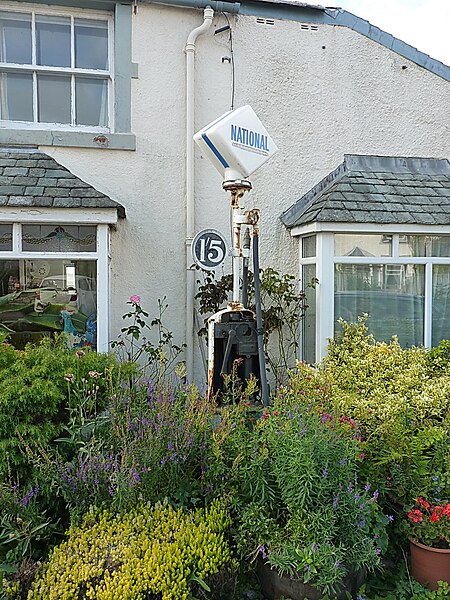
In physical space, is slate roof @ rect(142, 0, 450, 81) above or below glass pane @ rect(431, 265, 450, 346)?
above

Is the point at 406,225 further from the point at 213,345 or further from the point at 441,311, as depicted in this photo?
the point at 213,345

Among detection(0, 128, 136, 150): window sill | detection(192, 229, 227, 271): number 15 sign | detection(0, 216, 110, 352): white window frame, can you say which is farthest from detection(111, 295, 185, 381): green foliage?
detection(0, 128, 136, 150): window sill

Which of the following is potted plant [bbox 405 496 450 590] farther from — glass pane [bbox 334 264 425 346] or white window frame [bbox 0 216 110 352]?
white window frame [bbox 0 216 110 352]

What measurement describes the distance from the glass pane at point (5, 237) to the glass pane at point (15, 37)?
2263mm

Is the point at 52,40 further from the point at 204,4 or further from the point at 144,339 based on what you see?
the point at 144,339

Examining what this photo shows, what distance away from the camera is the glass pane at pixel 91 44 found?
629 cm

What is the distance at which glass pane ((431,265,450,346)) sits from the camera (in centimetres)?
611

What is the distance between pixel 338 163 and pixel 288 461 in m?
5.08

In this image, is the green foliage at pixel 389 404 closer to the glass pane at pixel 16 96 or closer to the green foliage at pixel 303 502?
the green foliage at pixel 303 502

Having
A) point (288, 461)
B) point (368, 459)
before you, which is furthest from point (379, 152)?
point (288, 461)

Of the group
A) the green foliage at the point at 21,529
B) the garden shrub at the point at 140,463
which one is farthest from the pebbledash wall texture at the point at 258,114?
the green foliage at the point at 21,529

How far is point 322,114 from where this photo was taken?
6.82 metres

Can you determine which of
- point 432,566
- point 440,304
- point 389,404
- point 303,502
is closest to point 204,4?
point 440,304

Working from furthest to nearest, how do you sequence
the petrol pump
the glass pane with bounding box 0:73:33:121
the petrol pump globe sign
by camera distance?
the glass pane with bounding box 0:73:33:121
the petrol pump globe sign
the petrol pump
